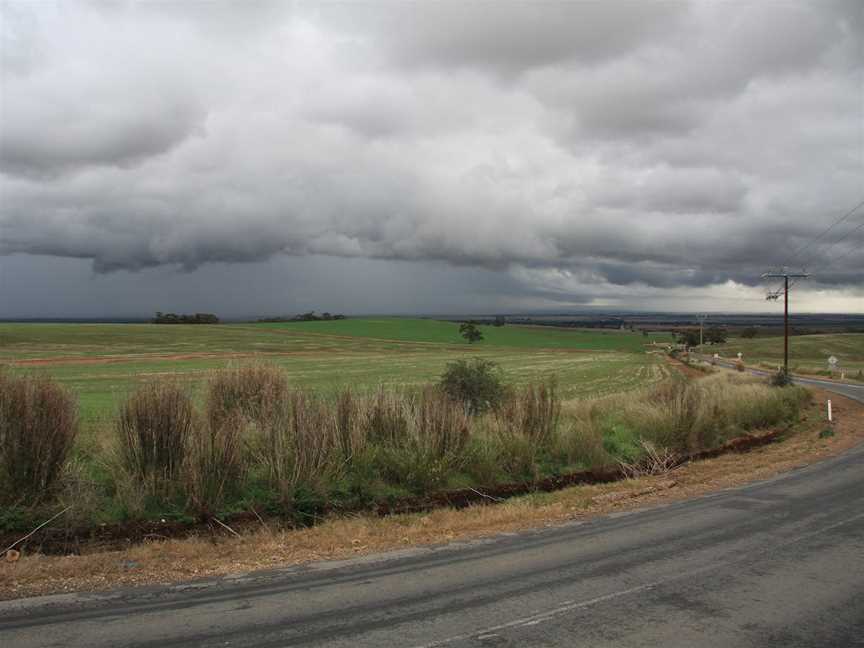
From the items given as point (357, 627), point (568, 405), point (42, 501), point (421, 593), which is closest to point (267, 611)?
point (357, 627)

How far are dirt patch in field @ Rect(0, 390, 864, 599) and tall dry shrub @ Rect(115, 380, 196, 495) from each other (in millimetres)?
1673

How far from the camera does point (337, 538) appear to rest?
10.6m

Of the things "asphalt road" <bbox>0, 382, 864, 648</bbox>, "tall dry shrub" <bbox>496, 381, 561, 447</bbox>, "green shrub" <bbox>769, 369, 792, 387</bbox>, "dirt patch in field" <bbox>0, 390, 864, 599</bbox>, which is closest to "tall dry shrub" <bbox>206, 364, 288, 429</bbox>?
"dirt patch in field" <bbox>0, 390, 864, 599</bbox>

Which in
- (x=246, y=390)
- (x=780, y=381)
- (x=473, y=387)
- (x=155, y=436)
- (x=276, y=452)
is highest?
(x=246, y=390)

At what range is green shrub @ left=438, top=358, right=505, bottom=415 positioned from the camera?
22172 millimetres

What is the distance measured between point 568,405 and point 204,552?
15438mm

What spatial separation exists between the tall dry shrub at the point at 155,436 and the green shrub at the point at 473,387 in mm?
11002

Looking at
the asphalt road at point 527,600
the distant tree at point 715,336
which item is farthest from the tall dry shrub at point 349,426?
the distant tree at point 715,336

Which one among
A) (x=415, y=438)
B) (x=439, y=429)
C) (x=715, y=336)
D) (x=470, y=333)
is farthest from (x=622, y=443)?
(x=715, y=336)

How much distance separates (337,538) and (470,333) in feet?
432

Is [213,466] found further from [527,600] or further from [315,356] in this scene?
[315,356]

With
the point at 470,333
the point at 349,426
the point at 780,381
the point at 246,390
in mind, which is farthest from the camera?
the point at 470,333

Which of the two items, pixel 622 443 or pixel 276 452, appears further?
pixel 622 443

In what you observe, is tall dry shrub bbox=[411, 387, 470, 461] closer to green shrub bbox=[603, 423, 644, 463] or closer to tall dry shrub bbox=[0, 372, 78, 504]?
green shrub bbox=[603, 423, 644, 463]
